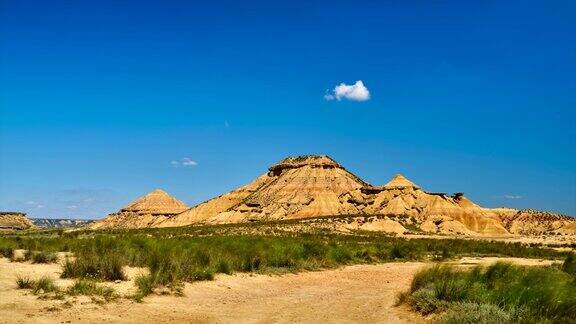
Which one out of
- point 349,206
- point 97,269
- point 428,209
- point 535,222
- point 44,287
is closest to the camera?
point 44,287

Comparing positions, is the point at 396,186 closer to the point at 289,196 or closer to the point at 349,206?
the point at 349,206

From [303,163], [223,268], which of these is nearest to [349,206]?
[303,163]

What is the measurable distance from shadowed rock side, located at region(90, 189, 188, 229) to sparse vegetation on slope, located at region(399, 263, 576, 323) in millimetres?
111797

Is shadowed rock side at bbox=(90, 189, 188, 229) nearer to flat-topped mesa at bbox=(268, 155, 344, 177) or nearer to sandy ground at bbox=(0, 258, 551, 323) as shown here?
flat-topped mesa at bbox=(268, 155, 344, 177)

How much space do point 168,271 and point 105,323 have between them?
495 centimetres

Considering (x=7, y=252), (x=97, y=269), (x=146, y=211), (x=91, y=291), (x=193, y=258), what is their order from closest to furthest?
(x=91, y=291)
(x=97, y=269)
(x=193, y=258)
(x=7, y=252)
(x=146, y=211)

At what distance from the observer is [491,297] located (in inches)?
441

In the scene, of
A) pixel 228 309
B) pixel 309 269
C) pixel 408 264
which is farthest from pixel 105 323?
pixel 408 264

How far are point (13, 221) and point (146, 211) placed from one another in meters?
30.1

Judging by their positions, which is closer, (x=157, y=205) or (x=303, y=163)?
(x=303, y=163)

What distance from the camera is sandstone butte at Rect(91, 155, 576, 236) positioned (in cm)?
8212

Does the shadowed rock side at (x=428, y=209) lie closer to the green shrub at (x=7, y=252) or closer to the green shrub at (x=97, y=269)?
the green shrub at (x=7, y=252)

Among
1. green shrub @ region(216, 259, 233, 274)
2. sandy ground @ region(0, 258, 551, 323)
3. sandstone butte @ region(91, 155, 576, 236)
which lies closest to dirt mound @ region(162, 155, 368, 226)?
sandstone butte @ region(91, 155, 576, 236)

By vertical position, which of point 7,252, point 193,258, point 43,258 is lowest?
point 193,258
